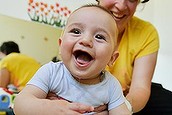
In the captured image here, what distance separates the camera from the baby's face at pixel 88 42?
68 centimetres

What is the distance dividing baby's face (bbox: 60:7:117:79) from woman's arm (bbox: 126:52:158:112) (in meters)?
0.36

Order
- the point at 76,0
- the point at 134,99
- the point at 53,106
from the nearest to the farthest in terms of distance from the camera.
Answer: the point at 53,106 → the point at 134,99 → the point at 76,0

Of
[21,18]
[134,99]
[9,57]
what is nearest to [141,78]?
[134,99]

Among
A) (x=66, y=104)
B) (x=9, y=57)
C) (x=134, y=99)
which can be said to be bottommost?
(x=9, y=57)

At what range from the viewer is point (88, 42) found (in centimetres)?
67

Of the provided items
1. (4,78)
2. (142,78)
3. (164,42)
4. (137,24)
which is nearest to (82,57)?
(142,78)

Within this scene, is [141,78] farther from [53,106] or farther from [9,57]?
[9,57]

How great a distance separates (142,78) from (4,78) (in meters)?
0.92

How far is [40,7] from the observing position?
1967mm

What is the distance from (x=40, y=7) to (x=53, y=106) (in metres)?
1.37

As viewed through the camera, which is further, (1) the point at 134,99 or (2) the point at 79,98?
(1) the point at 134,99

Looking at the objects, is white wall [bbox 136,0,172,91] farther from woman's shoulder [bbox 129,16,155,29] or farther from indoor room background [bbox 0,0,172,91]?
woman's shoulder [bbox 129,16,155,29]

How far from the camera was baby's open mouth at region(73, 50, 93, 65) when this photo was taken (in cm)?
68

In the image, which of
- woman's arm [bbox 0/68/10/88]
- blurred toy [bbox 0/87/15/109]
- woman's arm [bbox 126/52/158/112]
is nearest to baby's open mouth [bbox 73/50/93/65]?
woman's arm [bbox 126/52/158/112]
